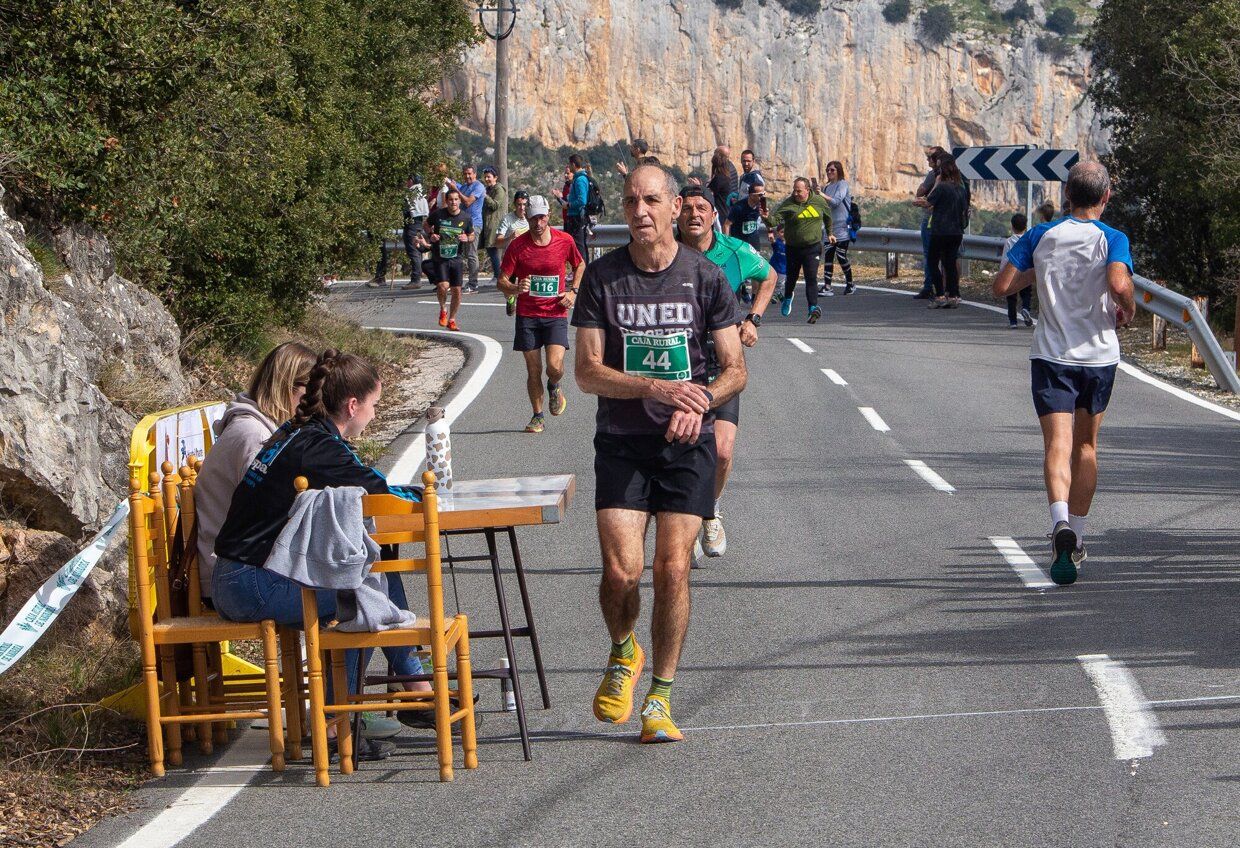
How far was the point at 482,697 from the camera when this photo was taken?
6.92 meters

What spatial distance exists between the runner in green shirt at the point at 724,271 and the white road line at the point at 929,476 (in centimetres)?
236

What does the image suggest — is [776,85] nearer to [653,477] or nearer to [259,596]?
[653,477]

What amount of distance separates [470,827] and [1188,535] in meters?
5.78

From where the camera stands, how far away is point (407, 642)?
18.8 feet

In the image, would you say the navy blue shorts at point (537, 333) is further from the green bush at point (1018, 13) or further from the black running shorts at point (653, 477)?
the green bush at point (1018, 13)

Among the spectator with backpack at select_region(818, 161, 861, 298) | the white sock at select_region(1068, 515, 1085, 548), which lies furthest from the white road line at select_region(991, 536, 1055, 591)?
the spectator with backpack at select_region(818, 161, 861, 298)

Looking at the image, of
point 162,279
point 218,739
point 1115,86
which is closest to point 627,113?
point 1115,86

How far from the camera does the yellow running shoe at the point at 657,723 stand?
19.7ft

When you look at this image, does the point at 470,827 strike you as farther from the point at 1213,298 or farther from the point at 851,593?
the point at 1213,298

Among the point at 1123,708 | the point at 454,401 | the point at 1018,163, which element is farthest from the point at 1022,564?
the point at 1018,163

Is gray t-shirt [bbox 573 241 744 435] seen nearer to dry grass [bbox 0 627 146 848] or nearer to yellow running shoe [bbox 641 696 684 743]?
yellow running shoe [bbox 641 696 684 743]

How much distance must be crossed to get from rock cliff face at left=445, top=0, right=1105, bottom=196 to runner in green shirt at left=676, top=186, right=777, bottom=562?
329 ft

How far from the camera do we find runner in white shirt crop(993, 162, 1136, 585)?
8477 millimetres

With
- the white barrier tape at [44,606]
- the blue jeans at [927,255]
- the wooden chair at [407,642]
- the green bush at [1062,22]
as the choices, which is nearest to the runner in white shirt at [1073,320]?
the wooden chair at [407,642]
